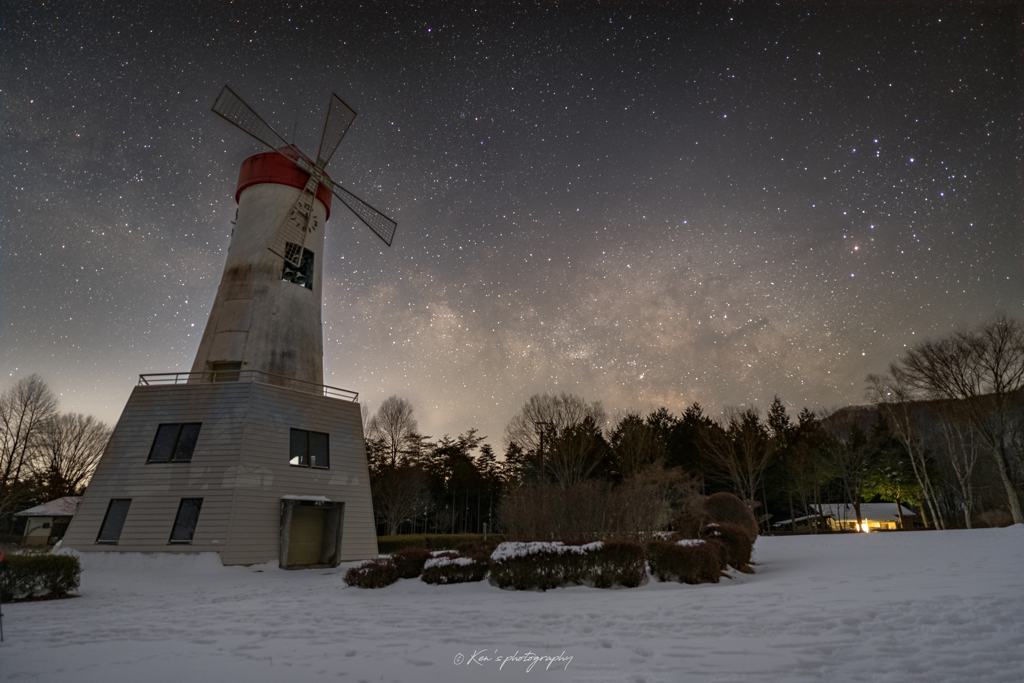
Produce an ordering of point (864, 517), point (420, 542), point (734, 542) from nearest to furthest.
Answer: point (734, 542), point (420, 542), point (864, 517)

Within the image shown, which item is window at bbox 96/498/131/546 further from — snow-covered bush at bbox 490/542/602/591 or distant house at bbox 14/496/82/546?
distant house at bbox 14/496/82/546

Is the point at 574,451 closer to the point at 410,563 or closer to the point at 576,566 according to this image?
the point at 410,563

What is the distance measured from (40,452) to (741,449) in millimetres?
60803

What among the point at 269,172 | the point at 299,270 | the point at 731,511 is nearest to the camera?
the point at 731,511

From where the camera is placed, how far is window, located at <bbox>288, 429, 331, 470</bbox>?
21172 mm

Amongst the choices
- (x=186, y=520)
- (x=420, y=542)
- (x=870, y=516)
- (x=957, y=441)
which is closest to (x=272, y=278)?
(x=186, y=520)

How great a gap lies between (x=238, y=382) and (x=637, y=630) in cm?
1875

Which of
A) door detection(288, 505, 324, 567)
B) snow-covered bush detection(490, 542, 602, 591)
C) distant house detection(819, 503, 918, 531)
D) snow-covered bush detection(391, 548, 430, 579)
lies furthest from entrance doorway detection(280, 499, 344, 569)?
distant house detection(819, 503, 918, 531)

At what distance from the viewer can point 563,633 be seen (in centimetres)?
682

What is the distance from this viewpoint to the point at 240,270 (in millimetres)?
23969

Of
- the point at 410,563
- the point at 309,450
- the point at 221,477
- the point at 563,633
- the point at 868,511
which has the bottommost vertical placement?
the point at 563,633

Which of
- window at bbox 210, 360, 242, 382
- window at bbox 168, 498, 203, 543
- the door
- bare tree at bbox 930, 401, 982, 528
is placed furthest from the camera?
bare tree at bbox 930, 401, 982, 528

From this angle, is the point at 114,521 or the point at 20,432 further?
the point at 20,432

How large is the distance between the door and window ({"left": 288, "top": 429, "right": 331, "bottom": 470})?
1706mm
